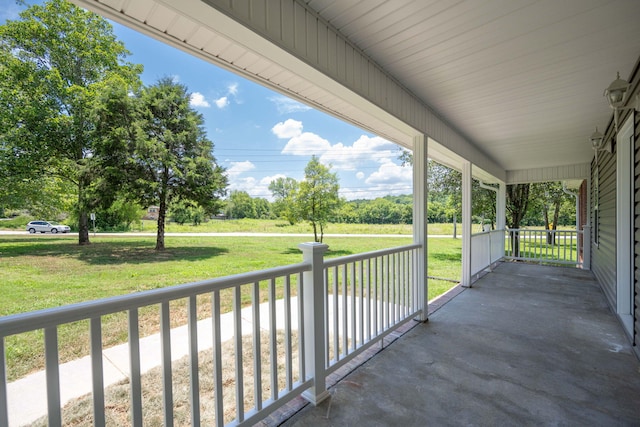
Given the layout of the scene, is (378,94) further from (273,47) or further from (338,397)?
(338,397)

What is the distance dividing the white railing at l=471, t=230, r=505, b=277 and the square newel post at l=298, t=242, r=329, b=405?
3994 millimetres

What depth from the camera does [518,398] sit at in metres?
1.79

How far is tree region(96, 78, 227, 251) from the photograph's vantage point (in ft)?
35.7

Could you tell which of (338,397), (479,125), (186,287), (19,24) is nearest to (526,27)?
(479,125)

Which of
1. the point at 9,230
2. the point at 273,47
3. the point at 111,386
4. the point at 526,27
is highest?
the point at 526,27

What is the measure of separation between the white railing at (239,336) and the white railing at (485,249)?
248 cm

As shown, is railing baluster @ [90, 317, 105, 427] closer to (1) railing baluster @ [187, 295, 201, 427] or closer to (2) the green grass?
(1) railing baluster @ [187, 295, 201, 427]

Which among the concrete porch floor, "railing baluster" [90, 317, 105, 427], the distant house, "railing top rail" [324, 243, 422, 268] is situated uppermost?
the distant house

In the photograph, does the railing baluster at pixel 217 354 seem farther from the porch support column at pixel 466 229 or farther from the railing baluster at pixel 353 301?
the porch support column at pixel 466 229

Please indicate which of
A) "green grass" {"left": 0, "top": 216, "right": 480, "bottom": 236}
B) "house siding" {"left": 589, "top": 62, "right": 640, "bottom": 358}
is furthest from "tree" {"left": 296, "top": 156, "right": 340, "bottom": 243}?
"house siding" {"left": 589, "top": 62, "right": 640, "bottom": 358}

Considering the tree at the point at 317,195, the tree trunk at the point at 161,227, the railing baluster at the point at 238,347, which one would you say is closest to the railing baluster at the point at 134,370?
the railing baluster at the point at 238,347

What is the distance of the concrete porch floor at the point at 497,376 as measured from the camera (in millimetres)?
1630

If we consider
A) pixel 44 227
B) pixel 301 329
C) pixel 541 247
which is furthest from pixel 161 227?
pixel 541 247

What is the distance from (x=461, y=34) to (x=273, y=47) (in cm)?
129
